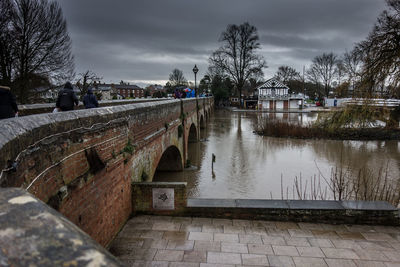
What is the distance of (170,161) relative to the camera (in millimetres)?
13125

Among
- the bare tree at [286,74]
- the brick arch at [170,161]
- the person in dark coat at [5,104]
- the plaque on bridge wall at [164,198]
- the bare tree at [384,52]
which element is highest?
the bare tree at [286,74]

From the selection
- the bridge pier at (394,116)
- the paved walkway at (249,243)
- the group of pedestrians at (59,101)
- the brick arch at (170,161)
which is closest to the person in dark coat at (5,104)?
the group of pedestrians at (59,101)

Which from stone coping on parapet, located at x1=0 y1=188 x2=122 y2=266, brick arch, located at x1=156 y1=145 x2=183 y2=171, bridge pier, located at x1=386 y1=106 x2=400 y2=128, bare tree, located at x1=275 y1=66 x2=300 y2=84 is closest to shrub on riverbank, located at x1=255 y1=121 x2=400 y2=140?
bridge pier, located at x1=386 y1=106 x2=400 y2=128

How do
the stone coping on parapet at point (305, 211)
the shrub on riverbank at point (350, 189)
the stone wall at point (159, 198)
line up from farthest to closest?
the shrub on riverbank at point (350, 189) → the stone wall at point (159, 198) → the stone coping on parapet at point (305, 211)

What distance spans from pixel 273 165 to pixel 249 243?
1107 cm

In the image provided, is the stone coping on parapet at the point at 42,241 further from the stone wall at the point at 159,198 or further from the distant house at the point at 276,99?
the distant house at the point at 276,99

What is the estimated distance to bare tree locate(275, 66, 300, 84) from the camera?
7981 centimetres

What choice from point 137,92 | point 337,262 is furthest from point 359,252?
point 137,92

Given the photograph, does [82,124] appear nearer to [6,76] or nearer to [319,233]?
[319,233]

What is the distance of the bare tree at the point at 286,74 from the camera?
7981 centimetres

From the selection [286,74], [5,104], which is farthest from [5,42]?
[286,74]

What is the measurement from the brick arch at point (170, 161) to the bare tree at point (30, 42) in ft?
27.5

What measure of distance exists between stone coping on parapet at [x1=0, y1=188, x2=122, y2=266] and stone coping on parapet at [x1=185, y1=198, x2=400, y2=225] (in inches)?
175

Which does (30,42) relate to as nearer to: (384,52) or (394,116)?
(384,52)
